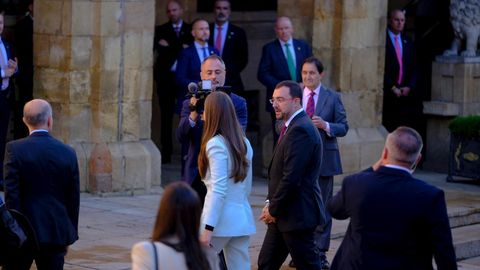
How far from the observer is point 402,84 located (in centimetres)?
1658

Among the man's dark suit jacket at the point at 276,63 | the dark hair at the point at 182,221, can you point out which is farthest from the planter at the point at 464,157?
the dark hair at the point at 182,221

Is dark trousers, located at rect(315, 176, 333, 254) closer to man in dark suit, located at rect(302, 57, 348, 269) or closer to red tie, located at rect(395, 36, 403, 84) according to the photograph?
man in dark suit, located at rect(302, 57, 348, 269)

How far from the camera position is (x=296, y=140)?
29.6ft

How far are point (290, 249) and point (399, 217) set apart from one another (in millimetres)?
1991

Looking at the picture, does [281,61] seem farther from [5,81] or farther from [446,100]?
[446,100]

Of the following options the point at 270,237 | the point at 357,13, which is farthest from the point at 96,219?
the point at 357,13

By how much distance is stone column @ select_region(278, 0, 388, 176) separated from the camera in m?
15.6

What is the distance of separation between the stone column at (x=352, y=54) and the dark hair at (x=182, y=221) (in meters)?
9.82

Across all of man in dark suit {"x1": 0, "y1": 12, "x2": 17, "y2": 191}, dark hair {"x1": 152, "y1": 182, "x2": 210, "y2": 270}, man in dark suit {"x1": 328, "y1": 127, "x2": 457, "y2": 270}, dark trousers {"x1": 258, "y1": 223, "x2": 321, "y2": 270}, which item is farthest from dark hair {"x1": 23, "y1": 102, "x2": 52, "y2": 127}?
man in dark suit {"x1": 0, "y1": 12, "x2": 17, "y2": 191}

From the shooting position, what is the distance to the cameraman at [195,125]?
9.54 metres

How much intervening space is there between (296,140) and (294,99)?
0.34m

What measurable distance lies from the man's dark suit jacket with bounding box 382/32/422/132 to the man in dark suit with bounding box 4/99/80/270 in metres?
8.54

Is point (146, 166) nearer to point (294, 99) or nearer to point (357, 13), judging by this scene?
point (357, 13)

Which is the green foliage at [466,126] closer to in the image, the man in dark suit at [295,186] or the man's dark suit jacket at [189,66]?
the man's dark suit jacket at [189,66]
